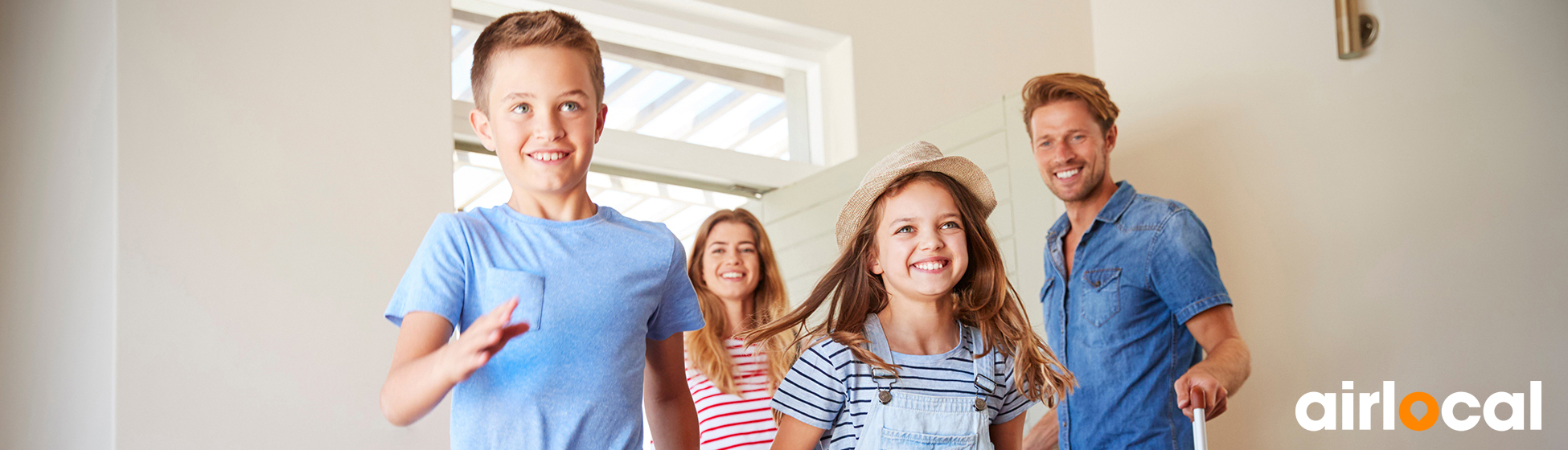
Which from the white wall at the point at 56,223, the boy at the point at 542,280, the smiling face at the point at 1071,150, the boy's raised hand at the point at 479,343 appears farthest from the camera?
the smiling face at the point at 1071,150

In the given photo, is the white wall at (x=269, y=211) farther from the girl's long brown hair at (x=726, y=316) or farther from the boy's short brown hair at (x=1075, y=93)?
the boy's short brown hair at (x=1075, y=93)

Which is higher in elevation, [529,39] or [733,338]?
[529,39]

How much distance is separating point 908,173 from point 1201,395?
56 centimetres

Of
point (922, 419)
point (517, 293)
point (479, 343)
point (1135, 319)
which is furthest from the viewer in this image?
point (1135, 319)

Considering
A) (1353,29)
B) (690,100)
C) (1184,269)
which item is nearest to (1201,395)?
(1184,269)

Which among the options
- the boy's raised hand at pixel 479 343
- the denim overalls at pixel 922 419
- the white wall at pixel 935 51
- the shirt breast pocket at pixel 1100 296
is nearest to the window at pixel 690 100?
the white wall at pixel 935 51

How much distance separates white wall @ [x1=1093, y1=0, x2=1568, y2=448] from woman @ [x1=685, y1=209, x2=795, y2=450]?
1354mm

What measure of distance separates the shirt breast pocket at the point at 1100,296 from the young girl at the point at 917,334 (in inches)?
28.8

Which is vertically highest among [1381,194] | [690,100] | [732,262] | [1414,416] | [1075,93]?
[690,100]

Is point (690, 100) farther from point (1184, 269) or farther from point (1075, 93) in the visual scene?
point (1184, 269)

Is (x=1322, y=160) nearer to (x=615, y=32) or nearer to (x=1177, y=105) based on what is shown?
(x=1177, y=105)

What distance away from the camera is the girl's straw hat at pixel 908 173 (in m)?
1.78

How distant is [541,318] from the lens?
128cm

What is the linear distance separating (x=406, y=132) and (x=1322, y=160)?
93.8 inches
